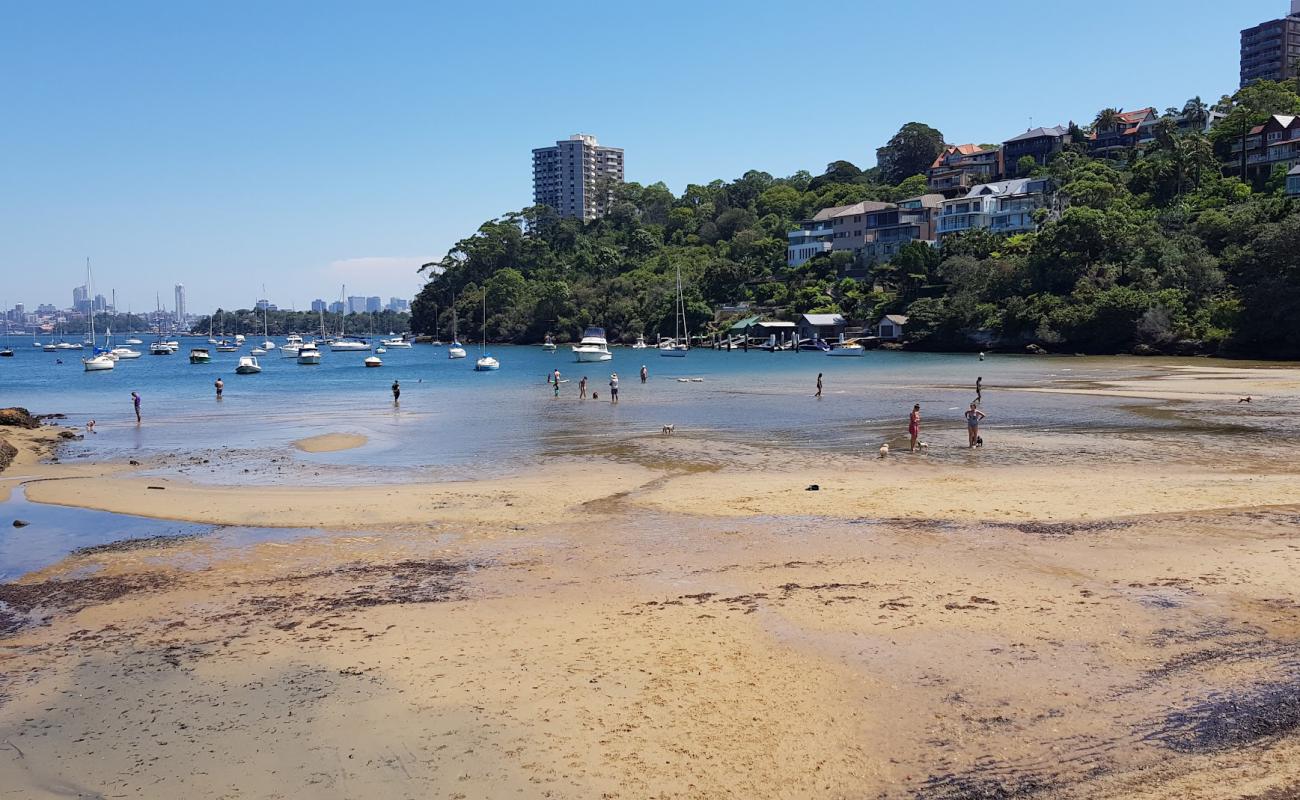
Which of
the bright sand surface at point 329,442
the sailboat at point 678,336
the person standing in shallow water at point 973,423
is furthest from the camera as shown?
the sailboat at point 678,336

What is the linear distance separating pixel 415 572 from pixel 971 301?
101276 mm

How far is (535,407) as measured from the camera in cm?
4941

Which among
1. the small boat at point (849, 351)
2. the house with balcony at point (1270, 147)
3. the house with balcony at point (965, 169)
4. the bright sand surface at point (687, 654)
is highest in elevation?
the house with balcony at point (965, 169)

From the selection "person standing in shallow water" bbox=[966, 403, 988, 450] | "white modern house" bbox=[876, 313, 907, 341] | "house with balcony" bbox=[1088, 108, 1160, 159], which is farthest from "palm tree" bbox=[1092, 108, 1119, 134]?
"person standing in shallow water" bbox=[966, 403, 988, 450]

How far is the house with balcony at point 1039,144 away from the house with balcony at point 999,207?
83.3 ft

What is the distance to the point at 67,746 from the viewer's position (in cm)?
887

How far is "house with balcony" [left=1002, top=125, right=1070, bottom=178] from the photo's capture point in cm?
15062

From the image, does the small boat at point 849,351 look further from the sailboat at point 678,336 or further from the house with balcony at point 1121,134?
the house with balcony at point 1121,134

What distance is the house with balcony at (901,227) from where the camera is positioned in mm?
131375

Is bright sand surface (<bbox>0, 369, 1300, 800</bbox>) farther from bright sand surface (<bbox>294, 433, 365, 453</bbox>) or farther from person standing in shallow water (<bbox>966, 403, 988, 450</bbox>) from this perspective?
bright sand surface (<bbox>294, 433, 365, 453</bbox>)

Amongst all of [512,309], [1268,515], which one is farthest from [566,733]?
[512,309]

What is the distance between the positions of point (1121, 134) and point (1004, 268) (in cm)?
6189

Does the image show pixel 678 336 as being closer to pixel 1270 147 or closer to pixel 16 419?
pixel 1270 147

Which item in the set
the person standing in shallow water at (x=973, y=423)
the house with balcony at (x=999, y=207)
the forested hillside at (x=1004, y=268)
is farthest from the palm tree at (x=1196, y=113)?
the person standing in shallow water at (x=973, y=423)
